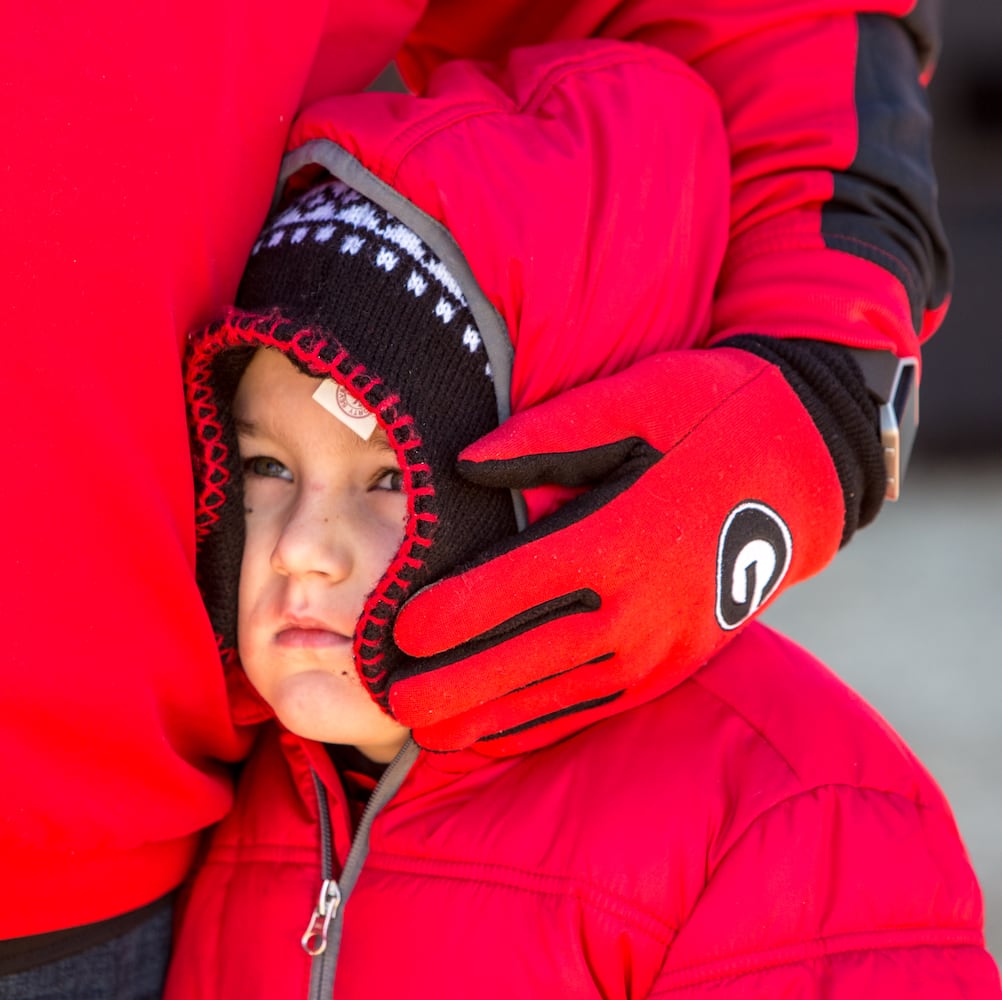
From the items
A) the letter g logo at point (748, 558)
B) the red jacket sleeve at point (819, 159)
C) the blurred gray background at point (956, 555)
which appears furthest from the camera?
the blurred gray background at point (956, 555)

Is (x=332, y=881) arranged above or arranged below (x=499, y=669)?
below

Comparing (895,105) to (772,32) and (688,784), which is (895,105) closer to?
(772,32)

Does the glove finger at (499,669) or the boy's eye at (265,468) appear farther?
the boy's eye at (265,468)

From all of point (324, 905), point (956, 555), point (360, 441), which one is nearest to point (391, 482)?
point (360, 441)

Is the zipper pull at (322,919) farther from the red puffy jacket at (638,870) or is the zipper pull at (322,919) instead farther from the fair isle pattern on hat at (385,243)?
the fair isle pattern on hat at (385,243)

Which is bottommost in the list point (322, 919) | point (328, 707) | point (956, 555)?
point (956, 555)

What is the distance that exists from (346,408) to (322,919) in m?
0.44

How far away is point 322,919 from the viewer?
114 cm

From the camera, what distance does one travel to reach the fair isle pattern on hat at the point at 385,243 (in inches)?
41.6

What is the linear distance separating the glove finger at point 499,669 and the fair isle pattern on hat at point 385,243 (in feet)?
0.72

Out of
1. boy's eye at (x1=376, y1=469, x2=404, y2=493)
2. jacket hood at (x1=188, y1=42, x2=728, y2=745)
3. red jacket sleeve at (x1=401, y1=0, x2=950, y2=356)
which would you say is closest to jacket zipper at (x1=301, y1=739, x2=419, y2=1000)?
jacket hood at (x1=188, y1=42, x2=728, y2=745)

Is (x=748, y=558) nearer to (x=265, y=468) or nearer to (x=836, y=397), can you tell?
(x=836, y=397)

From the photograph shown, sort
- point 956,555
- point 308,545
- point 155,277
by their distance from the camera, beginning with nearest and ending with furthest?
1. point 155,277
2. point 308,545
3. point 956,555

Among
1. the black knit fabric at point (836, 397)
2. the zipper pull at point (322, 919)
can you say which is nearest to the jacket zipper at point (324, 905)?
the zipper pull at point (322, 919)
